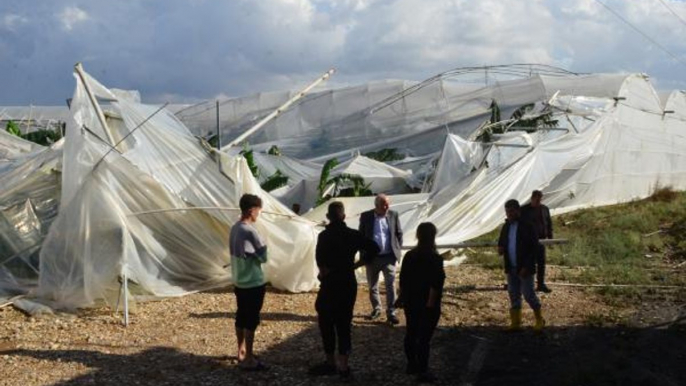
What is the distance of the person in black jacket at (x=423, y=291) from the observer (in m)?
6.86

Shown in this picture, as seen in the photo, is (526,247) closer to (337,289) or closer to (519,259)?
(519,259)

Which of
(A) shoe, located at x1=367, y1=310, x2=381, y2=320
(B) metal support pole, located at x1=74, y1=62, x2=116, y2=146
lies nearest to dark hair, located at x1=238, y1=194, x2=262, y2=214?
(A) shoe, located at x1=367, y1=310, x2=381, y2=320

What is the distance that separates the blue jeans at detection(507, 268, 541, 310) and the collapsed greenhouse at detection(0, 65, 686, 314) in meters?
3.52

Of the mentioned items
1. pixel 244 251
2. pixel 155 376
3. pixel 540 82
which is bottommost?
pixel 155 376

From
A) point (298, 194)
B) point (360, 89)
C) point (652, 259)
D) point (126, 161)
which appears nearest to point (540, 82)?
point (360, 89)

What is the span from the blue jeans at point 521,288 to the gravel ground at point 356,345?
0.33m

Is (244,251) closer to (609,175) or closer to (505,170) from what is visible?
(505,170)

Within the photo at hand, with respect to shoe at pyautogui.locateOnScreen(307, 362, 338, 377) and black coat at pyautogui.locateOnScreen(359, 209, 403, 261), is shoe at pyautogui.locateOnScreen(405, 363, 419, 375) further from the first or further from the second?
black coat at pyautogui.locateOnScreen(359, 209, 403, 261)

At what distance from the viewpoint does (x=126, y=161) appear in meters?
11.1

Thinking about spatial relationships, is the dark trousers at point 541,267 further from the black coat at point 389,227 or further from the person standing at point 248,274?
the person standing at point 248,274

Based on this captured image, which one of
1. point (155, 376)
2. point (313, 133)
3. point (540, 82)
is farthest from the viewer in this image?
point (313, 133)

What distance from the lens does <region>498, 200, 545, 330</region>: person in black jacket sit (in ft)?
28.0

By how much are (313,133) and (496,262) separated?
15.6 m

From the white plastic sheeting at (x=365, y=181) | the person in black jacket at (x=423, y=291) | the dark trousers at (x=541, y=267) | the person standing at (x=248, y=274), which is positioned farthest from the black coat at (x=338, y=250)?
the white plastic sheeting at (x=365, y=181)
